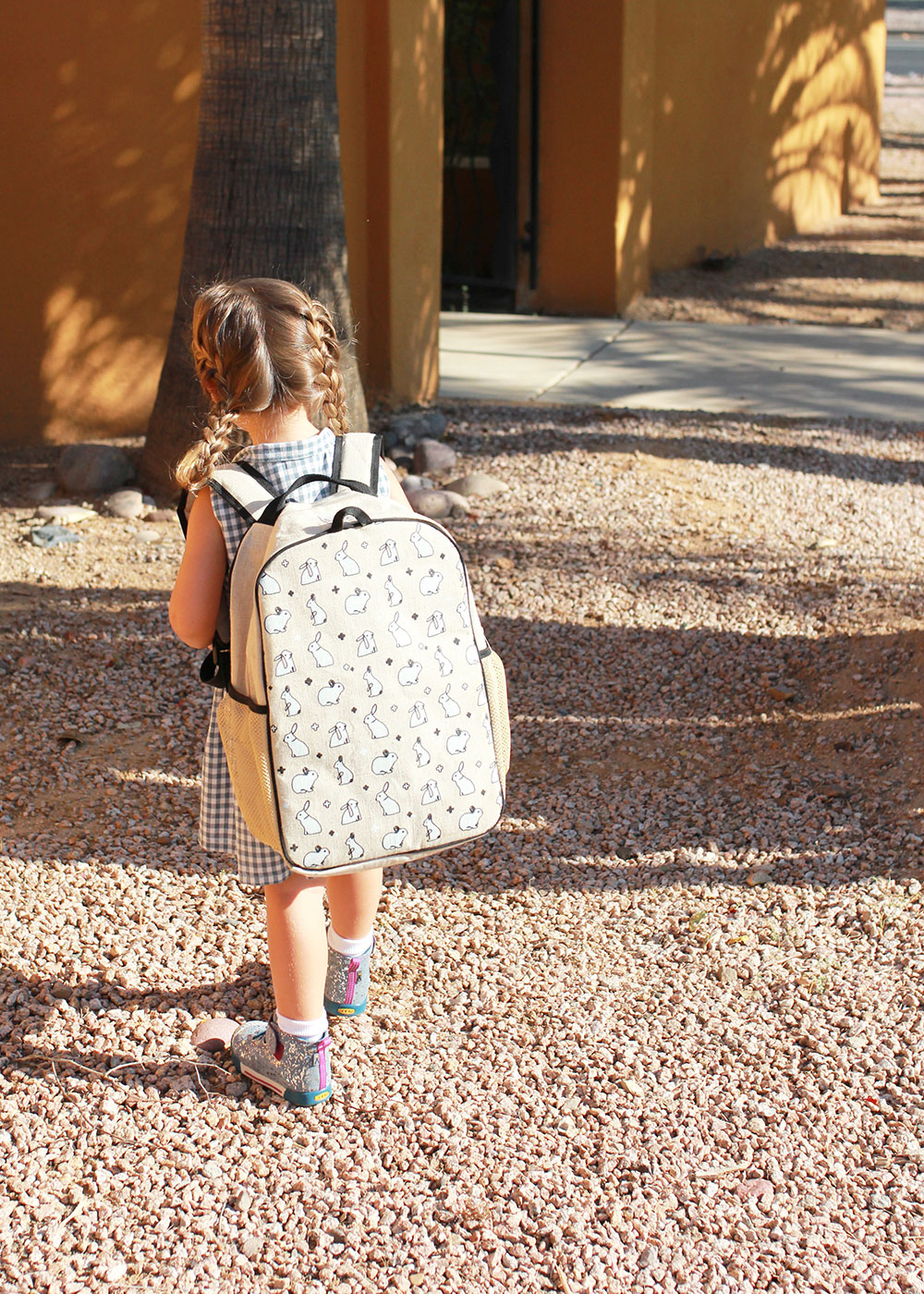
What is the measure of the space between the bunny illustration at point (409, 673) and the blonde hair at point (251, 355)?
1.61ft

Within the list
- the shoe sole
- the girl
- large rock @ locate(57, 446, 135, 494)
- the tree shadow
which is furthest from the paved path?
the shoe sole

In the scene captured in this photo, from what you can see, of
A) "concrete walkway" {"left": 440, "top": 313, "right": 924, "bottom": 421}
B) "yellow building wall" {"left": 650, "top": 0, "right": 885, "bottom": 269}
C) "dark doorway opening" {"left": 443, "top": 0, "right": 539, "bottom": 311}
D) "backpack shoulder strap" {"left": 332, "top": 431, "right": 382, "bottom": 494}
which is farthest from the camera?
"yellow building wall" {"left": 650, "top": 0, "right": 885, "bottom": 269}

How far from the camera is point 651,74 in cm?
969

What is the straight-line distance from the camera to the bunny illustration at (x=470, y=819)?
7.54ft

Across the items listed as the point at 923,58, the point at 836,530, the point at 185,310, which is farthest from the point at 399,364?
the point at 923,58

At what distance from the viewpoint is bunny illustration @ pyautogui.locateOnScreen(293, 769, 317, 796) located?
2197 mm

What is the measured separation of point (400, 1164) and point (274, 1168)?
0.23 metres

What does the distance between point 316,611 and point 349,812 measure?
0.33 metres

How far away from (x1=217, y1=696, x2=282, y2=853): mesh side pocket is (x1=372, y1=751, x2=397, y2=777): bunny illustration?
168 mm

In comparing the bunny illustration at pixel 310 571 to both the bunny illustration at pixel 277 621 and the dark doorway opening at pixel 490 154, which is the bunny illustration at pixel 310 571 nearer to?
the bunny illustration at pixel 277 621

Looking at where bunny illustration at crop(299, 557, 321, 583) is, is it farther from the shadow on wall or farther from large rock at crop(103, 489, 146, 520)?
the shadow on wall

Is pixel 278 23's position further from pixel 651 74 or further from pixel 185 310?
pixel 651 74

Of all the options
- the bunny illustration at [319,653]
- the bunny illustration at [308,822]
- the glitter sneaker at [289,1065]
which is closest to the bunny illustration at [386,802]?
the bunny illustration at [308,822]

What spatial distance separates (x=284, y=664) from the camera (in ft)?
7.10
